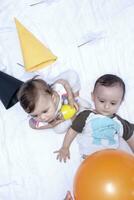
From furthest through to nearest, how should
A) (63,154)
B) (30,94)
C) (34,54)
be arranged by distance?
(34,54) → (63,154) → (30,94)

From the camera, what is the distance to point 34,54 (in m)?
1.55

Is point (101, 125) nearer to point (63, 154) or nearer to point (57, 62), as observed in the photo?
point (63, 154)

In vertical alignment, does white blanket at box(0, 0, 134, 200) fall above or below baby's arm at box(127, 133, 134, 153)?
above

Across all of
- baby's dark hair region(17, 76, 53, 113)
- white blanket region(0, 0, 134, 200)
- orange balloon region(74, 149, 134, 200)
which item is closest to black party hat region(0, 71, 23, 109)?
white blanket region(0, 0, 134, 200)

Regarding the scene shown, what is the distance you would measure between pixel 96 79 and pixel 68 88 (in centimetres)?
14

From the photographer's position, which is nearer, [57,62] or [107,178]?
[107,178]

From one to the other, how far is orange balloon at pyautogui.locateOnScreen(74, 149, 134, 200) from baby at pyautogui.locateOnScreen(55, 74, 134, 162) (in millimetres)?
228

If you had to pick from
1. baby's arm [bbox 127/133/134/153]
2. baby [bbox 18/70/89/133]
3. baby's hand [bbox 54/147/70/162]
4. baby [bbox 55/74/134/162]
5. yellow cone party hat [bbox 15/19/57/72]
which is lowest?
baby's arm [bbox 127/133/134/153]

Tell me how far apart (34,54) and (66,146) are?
1.33 ft

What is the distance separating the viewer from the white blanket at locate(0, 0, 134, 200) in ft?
4.60

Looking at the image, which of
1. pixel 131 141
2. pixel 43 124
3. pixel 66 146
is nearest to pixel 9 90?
pixel 43 124

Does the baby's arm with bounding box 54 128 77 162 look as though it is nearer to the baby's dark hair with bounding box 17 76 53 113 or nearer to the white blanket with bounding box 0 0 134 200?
the white blanket with bounding box 0 0 134 200

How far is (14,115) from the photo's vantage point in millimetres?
1490

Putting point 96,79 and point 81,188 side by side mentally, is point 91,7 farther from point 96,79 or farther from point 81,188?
point 81,188
